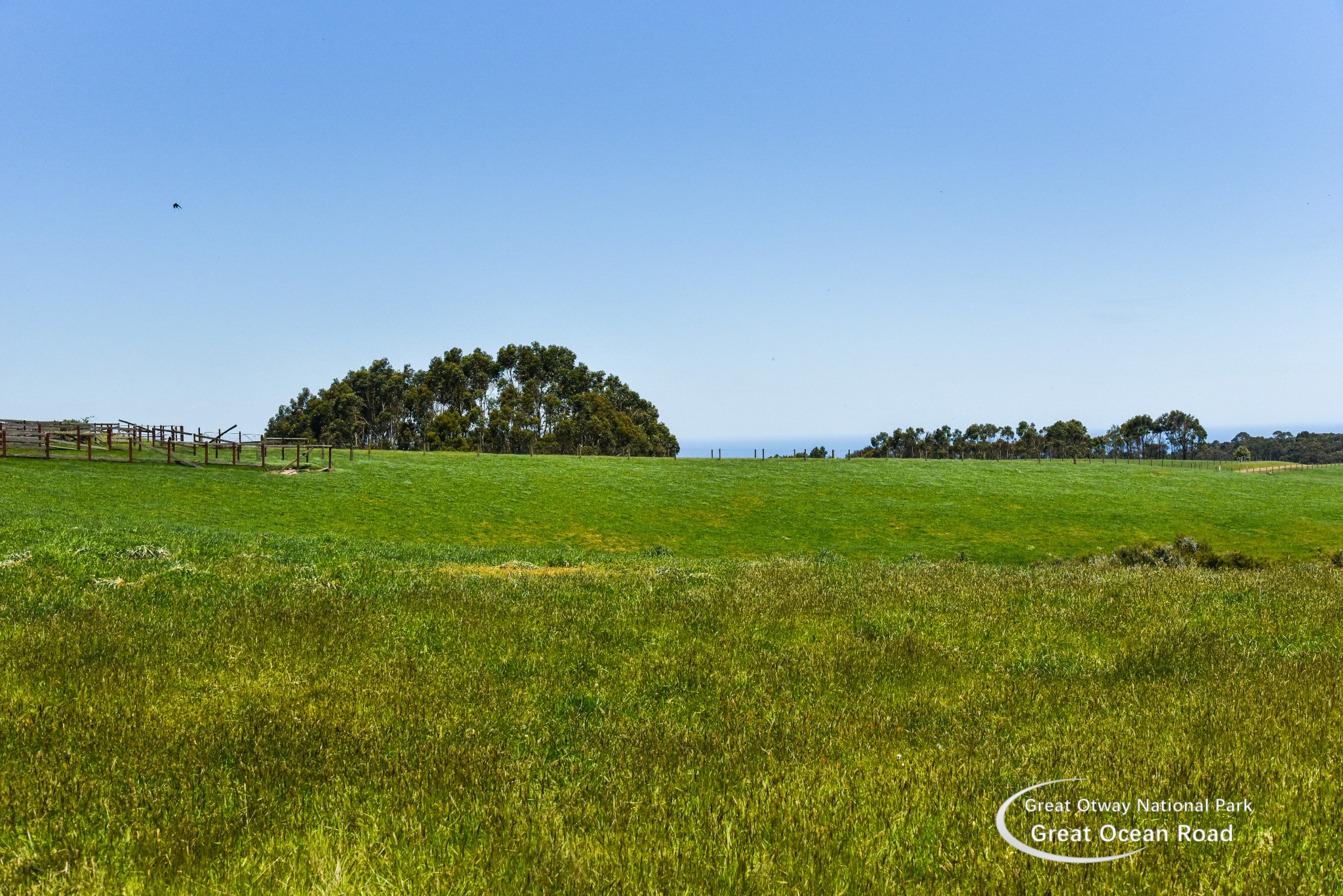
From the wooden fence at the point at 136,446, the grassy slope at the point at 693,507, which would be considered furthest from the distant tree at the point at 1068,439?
the wooden fence at the point at 136,446

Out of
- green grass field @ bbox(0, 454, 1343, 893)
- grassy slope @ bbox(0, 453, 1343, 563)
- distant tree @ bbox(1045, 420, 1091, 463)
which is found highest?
distant tree @ bbox(1045, 420, 1091, 463)

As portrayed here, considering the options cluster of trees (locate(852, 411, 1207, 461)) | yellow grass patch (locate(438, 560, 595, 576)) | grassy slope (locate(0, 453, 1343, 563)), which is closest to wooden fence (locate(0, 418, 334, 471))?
grassy slope (locate(0, 453, 1343, 563))

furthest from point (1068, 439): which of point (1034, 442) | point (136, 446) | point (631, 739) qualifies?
point (631, 739)

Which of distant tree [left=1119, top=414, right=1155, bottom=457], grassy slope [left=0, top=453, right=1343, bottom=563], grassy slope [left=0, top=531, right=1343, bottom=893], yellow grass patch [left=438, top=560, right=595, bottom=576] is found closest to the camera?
grassy slope [left=0, top=531, right=1343, bottom=893]

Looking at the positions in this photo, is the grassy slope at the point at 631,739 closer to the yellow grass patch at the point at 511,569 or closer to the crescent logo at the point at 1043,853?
the crescent logo at the point at 1043,853

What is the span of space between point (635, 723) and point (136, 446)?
76.4m

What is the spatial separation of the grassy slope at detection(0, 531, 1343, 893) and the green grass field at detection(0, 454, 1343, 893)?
1.3 inches

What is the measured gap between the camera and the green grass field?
13.8ft

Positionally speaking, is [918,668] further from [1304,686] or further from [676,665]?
[1304,686]

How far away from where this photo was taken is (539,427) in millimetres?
142500

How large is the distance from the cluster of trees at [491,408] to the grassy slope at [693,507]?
53.7 metres

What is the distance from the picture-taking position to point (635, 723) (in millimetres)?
6461

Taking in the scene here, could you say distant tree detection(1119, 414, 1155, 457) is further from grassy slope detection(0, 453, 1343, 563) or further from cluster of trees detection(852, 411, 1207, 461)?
grassy slope detection(0, 453, 1343, 563)

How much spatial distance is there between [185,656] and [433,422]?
A: 12750 centimetres
